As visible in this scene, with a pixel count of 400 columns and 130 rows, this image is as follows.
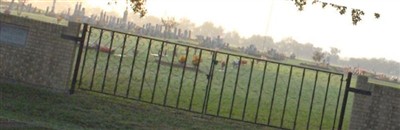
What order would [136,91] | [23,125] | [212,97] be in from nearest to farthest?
[23,125] → [136,91] → [212,97]

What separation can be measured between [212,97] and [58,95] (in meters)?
6.60

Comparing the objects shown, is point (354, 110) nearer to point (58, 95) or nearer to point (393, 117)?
point (393, 117)

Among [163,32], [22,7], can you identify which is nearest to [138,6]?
[163,32]

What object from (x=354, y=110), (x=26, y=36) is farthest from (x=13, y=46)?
(x=354, y=110)

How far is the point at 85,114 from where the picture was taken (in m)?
8.89

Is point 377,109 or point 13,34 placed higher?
point 13,34

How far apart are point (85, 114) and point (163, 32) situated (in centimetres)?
6578

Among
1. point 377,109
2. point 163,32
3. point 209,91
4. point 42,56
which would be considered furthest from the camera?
point 163,32

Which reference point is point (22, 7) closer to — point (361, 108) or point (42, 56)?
point (42, 56)

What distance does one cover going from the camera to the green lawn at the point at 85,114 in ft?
25.4

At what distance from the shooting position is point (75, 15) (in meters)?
82.2

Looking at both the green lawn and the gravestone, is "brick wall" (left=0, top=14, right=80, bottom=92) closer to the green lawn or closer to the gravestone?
the gravestone

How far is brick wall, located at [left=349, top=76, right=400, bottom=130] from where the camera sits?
30.6ft

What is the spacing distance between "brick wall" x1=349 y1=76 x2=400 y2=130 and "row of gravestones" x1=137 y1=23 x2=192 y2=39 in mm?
59649
